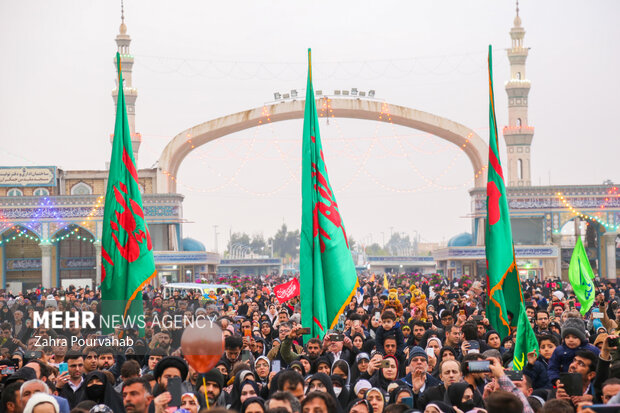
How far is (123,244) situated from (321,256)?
236 centimetres

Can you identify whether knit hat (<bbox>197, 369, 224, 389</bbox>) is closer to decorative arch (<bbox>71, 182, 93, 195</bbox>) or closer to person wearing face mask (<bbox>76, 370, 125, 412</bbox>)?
person wearing face mask (<bbox>76, 370, 125, 412</bbox>)

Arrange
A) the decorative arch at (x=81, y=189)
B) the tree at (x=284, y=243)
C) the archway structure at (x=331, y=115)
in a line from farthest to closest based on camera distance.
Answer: the tree at (x=284, y=243) < the decorative arch at (x=81, y=189) < the archway structure at (x=331, y=115)

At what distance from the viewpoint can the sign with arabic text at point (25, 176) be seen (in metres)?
45.9

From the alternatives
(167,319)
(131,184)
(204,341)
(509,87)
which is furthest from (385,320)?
(509,87)

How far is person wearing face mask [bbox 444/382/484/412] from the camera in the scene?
678 cm

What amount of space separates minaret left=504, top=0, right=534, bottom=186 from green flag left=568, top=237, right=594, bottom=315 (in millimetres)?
28280

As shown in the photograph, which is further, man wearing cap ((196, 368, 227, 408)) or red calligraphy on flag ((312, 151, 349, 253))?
red calligraphy on flag ((312, 151, 349, 253))

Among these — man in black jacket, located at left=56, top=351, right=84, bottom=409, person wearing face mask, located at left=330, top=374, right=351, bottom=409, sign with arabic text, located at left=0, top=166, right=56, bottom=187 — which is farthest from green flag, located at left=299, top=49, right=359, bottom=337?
sign with arabic text, located at left=0, top=166, right=56, bottom=187

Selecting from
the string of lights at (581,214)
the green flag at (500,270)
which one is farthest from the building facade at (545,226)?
the green flag at (500,270)

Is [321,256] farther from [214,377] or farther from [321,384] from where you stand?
[321,384]

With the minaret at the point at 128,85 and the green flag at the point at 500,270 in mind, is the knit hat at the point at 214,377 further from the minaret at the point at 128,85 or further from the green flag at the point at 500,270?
the minaret at the point at 128,85

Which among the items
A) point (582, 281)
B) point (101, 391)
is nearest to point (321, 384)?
point (101, 391)

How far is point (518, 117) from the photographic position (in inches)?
1918

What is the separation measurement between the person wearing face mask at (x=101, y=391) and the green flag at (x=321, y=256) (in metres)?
3.18
